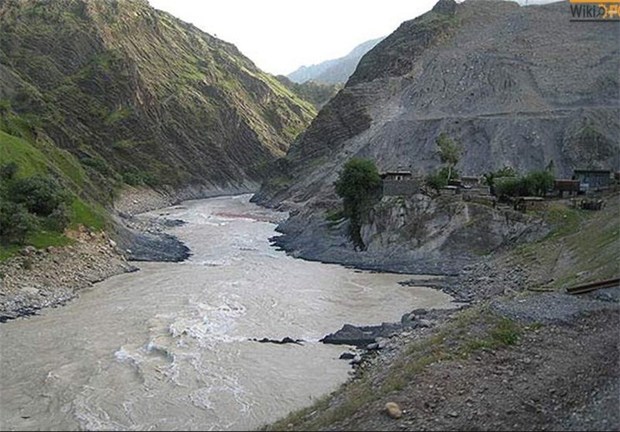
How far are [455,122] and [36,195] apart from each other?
6046cm

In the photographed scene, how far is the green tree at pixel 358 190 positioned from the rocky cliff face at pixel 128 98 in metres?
54.9

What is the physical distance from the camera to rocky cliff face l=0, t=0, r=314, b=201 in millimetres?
121438

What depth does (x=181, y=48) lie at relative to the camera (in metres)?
186

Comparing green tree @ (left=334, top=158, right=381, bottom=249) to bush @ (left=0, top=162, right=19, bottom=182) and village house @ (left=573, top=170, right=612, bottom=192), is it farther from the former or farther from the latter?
bush @ (left=0, top=162, right=19, bottom=182)

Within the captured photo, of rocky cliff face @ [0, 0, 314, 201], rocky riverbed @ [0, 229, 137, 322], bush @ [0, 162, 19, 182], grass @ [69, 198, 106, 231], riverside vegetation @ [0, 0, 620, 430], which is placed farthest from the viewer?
rocky cliff face @ [0, 0, 314, 201]

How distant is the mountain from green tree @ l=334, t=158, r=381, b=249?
1.64 metres

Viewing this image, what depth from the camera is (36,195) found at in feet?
156

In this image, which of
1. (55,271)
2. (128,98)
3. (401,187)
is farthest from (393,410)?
(128,98)

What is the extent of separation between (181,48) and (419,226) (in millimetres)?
146382

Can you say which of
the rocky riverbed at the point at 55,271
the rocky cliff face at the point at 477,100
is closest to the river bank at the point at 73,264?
the rocky riverbed at the point at 55,271

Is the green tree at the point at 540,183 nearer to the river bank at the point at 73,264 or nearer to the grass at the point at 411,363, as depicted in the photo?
the river bank at the point at 73,264

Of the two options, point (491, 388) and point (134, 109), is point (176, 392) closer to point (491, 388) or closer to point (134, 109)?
point (491, 388)

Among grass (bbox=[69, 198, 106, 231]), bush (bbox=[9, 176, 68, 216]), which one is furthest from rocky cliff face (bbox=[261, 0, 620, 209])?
bush (bbox=[9, 176, 68, 216])

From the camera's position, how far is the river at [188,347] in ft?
68.0
